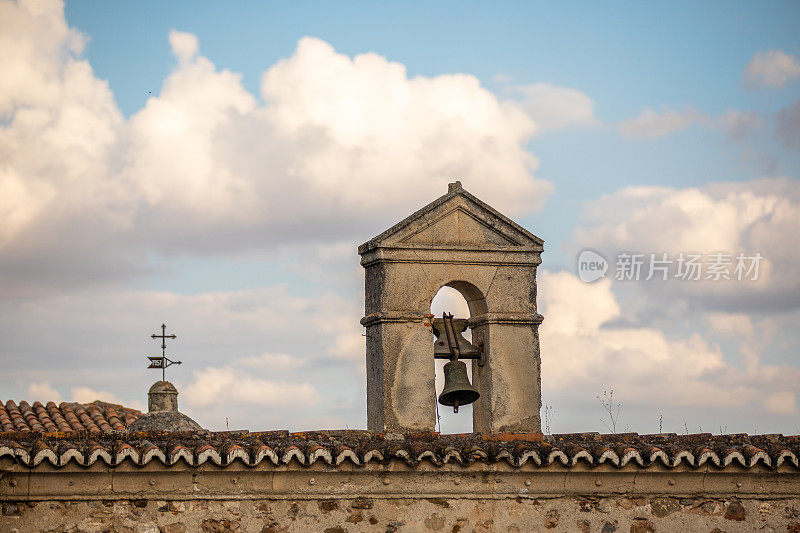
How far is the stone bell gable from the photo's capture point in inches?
391

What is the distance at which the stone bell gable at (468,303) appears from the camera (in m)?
9.94

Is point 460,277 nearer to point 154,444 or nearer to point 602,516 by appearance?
point 602,516

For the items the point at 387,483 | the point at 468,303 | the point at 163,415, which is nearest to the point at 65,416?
the point at 163,415

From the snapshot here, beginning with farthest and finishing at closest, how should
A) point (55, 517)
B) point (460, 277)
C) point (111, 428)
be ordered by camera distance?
point (111, 428) → point (460, 277) → point (55, 517)

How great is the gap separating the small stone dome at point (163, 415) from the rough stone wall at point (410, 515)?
205 inches

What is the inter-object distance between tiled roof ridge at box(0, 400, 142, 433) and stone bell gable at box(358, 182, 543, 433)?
299 inches

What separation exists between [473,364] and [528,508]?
5.57 feet

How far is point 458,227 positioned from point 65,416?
9.91 m

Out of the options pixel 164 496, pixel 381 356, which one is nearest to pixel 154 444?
pixel 164 496

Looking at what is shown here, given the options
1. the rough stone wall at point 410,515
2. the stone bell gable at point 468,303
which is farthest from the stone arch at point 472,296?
the rough stone wall at point 410,515

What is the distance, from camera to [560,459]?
9.03m

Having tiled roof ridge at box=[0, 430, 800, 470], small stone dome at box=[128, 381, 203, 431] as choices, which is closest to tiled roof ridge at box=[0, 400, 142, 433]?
small stone dome at box=[128, 381, 203, 431]

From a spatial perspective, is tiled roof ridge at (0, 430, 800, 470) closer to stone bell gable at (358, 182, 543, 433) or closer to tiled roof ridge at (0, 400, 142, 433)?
stone bell gable at (358, 182, 543, 433)

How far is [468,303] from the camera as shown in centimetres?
1055
